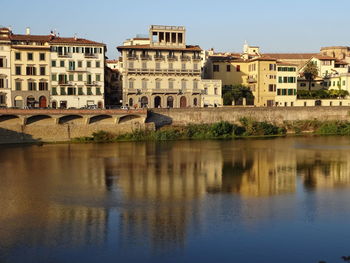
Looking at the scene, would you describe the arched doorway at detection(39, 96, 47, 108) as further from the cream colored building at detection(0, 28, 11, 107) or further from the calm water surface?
the calm water surface

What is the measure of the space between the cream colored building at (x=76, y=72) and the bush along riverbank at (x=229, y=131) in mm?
9428

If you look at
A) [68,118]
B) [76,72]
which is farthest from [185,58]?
[68,118]

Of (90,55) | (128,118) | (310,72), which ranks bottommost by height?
(128,118)

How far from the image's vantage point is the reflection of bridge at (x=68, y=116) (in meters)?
58.0

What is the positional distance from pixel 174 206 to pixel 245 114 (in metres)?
41.3

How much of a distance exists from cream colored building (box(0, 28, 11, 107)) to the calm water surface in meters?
16.7

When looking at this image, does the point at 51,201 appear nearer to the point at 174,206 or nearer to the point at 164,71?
the point at 174,206

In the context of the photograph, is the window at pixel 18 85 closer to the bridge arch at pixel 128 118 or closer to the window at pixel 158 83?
the bridge arch at pixel 128 118

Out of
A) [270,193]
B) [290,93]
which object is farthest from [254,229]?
[290,93]

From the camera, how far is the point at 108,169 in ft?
137

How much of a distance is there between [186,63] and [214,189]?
41.1m

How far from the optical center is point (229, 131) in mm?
66188

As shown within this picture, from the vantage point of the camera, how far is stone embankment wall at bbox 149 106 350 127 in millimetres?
65312

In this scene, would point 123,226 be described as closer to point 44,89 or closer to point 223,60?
point 44,89
